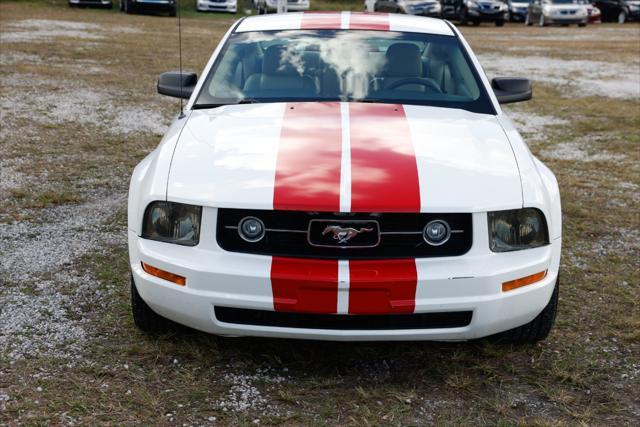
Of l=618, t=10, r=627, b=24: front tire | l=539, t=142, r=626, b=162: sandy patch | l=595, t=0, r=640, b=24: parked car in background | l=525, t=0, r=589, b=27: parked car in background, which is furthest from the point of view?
l=618, t=10, r=627, b=24: front tire

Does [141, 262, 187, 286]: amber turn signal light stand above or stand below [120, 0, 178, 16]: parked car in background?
above

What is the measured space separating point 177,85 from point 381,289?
2144 millimetres

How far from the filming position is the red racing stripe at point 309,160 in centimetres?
278

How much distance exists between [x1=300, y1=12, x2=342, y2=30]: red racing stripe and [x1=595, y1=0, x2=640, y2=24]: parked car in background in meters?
27.9

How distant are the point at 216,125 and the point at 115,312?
0.97 meters

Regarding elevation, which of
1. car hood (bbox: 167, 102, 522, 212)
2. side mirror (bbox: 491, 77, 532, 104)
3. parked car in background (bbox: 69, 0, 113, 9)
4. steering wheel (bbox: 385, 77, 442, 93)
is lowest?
parked car in background (bbox: 69, 0, 113, 9)

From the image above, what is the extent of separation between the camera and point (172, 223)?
2.92 m

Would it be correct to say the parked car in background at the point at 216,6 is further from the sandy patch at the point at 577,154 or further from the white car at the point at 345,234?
the white car at the point at 345,234

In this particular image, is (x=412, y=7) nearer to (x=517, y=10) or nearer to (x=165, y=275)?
(x=517, y=10)

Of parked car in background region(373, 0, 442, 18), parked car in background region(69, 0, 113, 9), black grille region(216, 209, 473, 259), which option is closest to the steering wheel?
black grille region(216, 209, 473, 259)

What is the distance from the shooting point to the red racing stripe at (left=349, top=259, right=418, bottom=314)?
106 inches

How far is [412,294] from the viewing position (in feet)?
8.92

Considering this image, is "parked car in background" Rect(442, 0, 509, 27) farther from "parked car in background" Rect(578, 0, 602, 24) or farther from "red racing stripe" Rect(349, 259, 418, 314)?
"red racing stripe" Rect(349, 259, 418, 314)

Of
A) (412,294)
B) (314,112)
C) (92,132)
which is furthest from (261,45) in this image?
(92,132)
